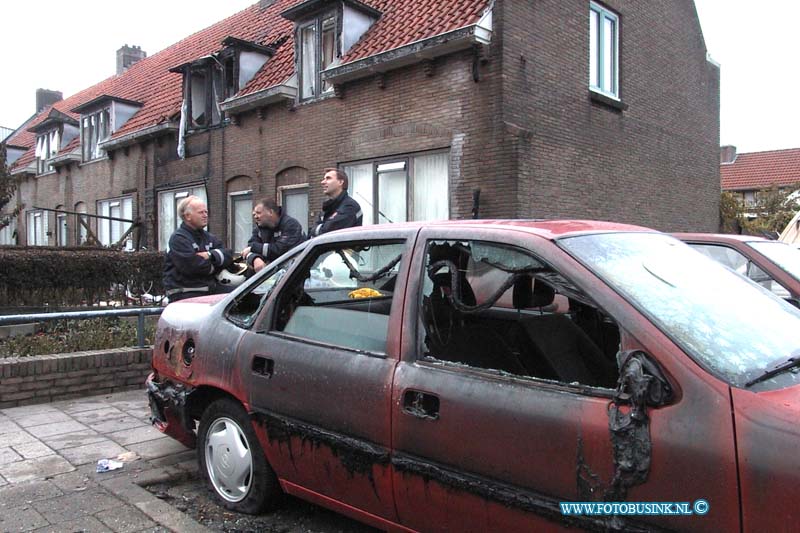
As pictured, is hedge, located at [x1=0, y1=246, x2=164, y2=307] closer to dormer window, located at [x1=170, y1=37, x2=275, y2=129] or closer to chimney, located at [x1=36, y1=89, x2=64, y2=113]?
dormer window, located at [x1=170, y1=37, x2=275, y2=129]

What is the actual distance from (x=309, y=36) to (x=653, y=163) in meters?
7.63

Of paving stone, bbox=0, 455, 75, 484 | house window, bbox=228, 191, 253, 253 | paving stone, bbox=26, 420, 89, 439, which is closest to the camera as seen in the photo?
paving stone, bbox=0, 455, 75, 484

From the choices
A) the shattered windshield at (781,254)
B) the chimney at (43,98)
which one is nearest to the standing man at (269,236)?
the shattered windshield at (781,254)

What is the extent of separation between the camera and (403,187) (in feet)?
36.6

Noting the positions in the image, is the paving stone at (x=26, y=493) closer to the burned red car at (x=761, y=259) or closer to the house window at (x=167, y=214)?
the burned red car at (x=761, y=259)

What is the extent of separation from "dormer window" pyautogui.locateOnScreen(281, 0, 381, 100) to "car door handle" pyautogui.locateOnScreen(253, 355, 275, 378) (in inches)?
366

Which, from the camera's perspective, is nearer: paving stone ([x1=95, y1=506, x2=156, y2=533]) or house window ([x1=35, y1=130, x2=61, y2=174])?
paving stone ([x1=95, y1=506, x2=156, y2=533])

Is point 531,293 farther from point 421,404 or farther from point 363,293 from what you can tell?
point 363,293

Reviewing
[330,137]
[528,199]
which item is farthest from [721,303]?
[330,137]

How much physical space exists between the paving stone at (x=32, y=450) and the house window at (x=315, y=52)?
Answer: 29.7 feet

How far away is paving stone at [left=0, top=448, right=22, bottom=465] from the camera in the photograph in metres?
4.40

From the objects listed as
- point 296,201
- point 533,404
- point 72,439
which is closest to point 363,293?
point 533,404

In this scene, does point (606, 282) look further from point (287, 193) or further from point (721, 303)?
point (287, 193)

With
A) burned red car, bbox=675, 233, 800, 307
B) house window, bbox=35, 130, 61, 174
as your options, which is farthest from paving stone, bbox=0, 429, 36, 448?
house window, bbox=35, 130, 61, 174
